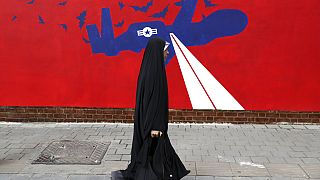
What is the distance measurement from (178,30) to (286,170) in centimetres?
339

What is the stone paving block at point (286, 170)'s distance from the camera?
4.88 m

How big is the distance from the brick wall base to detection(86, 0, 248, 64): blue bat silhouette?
119 cm

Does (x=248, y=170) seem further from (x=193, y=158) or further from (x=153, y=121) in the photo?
(x=153, y=121)

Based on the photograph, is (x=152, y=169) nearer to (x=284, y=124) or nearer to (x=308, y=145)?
(x=308, y=145)

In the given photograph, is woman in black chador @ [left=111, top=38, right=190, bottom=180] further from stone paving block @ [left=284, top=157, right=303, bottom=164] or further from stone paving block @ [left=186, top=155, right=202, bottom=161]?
stone paving block @ [left=284, top=157, right=303, bottom=164]

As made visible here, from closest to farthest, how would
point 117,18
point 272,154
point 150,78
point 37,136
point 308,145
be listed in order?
1. point 150,78
2. point 272,154
3. point 308,145
4. point 37,136
5. point 117,18

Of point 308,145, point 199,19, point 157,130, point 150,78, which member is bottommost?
point 308,145

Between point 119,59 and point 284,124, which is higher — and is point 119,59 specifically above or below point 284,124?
above

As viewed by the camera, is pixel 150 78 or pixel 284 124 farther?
pixel 284 124

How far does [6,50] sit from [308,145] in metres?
6.00

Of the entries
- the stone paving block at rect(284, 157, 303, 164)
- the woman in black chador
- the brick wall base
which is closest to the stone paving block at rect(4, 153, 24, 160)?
the brick wall base

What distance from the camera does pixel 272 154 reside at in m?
5.68

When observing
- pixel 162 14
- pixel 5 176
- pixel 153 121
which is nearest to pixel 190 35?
pixel 162 14

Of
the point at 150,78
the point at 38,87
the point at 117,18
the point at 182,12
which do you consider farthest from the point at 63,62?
the point at 150,78
